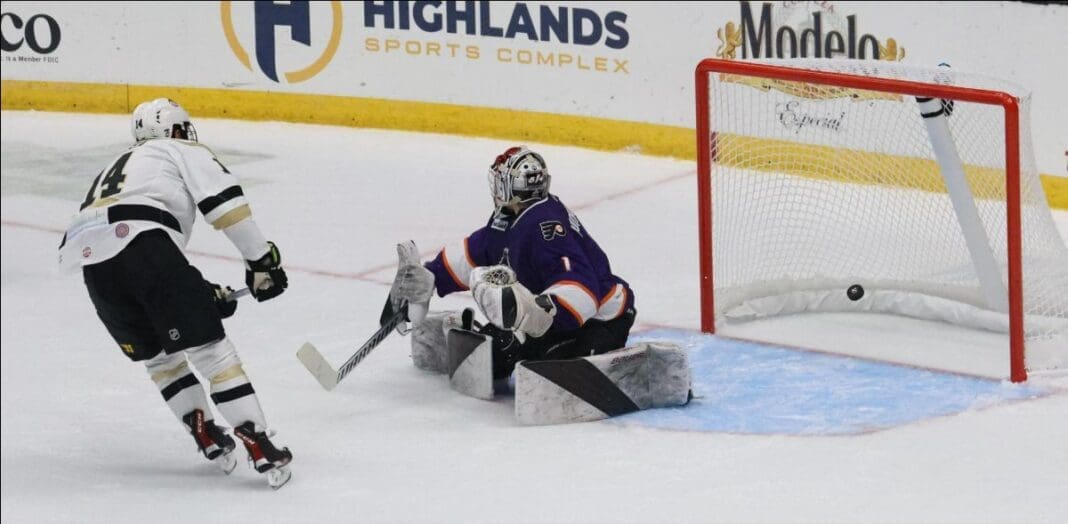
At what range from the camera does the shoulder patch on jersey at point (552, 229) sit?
4.84 m

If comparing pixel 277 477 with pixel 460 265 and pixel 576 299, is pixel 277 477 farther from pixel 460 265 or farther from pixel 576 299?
pixel 460 265

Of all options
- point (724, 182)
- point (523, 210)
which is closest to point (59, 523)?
point (523, 210)

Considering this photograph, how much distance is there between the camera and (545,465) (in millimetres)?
4484

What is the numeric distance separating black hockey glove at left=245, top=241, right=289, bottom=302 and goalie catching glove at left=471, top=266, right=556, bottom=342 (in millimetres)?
484

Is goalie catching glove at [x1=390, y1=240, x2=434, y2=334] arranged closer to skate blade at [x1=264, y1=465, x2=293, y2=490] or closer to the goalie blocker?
the goalie blocker


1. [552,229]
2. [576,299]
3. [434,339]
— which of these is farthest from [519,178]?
[434,339]

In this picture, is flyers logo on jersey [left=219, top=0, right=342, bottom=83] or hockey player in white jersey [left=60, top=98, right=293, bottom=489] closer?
A: hockey player in white jersey [left=60, top=98, right=293, bottom=489]

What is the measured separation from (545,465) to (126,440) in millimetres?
1079

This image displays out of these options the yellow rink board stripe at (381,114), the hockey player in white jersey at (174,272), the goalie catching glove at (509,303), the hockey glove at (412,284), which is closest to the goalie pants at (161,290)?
the hockey player in white jersey at (174,272)

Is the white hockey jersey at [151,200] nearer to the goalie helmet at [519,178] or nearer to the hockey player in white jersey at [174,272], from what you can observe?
the hockey player in white jersey at [174,272]

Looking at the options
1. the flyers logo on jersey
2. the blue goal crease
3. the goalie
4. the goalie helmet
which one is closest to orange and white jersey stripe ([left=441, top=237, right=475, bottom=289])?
the goalie

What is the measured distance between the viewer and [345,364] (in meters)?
5.18

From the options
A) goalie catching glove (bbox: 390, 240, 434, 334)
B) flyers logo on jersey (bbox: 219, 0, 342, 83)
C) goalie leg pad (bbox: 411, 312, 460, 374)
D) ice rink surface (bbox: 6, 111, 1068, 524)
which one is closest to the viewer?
ice rink surface (bbox: 6, 111, 1068, 524)

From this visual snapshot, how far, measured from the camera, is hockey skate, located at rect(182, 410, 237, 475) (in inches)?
177
